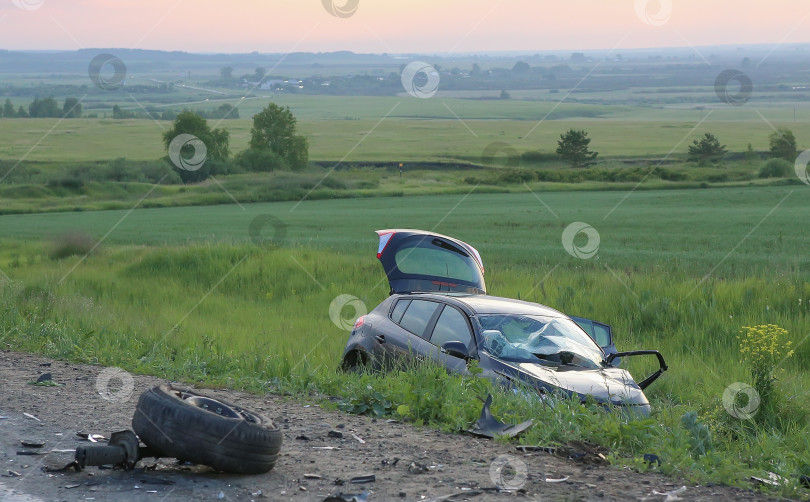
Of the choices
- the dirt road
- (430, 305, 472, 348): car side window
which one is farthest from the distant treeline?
the dirt road

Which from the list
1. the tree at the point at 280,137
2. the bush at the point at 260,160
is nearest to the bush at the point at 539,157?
the tree at the point at 280,137

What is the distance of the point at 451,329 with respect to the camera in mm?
8773

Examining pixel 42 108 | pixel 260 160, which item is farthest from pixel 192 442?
pixel 42 108

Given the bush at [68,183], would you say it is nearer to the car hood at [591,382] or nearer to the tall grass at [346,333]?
the tall grass at [346,333]

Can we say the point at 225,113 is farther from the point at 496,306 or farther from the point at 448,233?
the point at 496,306

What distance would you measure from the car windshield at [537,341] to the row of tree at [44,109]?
148 m

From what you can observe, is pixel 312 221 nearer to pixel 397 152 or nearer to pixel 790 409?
pixel 790 409

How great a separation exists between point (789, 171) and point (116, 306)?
193ft

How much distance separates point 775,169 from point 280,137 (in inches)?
1963

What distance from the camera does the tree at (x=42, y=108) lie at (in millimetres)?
147637

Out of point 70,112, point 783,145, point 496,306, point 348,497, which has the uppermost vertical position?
point 70,112

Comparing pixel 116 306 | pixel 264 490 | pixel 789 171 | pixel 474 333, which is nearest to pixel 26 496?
pixel 264 490

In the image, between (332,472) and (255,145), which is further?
(255,145)

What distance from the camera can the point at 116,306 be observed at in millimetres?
17484
